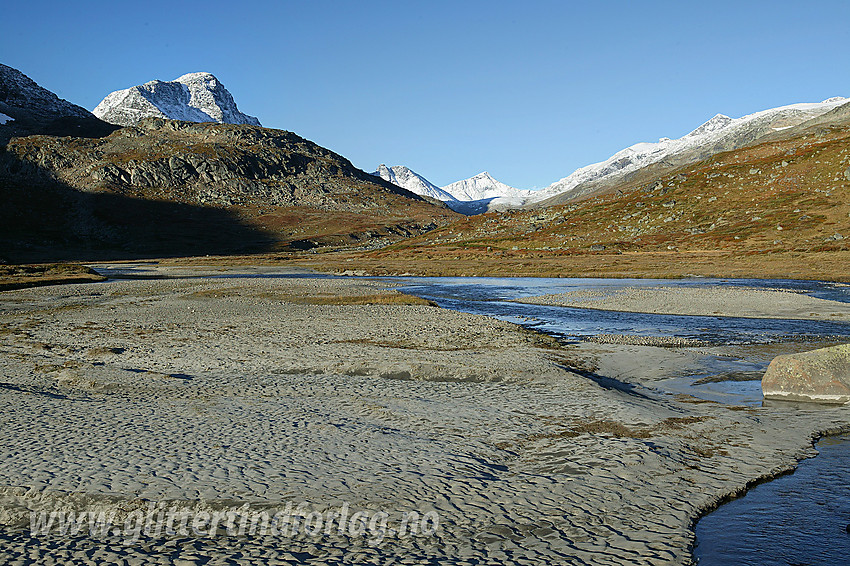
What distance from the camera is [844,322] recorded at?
3828 centimetres

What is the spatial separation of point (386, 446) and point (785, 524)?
887cm

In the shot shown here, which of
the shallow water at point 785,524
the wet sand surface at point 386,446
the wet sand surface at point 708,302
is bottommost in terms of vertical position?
the shallow water at point 785,524

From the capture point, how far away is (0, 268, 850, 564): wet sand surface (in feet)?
34.2

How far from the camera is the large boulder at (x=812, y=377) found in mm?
20203

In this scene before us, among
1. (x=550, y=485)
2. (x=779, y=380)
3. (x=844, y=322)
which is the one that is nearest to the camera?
(x=550, y=485)

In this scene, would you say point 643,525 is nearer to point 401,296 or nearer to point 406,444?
point 406,444

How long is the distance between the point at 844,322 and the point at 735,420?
27063mm

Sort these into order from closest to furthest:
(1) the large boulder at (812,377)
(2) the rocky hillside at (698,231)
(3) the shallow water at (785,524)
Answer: (3) the shallow water at (785,524)
(1) the large boulder at (812,377)
(2) the rocky hillside at (698,231)

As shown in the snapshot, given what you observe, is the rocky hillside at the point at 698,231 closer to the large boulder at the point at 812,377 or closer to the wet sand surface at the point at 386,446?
the large boulder at the point at 812,377

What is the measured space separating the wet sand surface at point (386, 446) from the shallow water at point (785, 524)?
0.43m

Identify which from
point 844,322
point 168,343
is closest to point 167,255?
point 168,343

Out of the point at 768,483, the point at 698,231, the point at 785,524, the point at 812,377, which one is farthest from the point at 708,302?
the point at 698,231

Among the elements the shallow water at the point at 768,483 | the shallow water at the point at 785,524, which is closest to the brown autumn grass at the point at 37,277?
the shallow water at the point at 768,483

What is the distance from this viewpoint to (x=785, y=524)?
11531 mm
